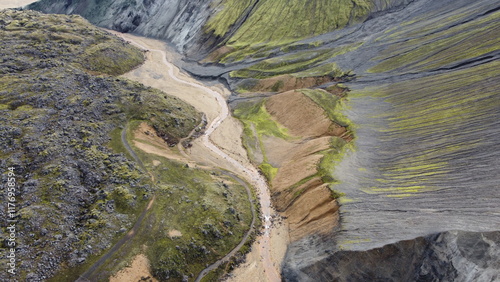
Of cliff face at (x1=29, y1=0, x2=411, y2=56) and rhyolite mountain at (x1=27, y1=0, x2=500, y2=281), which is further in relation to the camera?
cliff face at (x1=29, y1=0, x2=411, y2=56)

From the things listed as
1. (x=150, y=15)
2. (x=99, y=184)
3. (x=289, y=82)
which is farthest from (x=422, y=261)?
(x=150, y=15)

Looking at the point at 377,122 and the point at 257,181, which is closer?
the point at 257,181

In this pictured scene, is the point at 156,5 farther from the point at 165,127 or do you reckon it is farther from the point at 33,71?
the point at 165,127

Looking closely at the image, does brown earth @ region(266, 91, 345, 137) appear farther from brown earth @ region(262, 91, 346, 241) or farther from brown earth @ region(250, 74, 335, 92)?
brown earth @ region(250, 74, 335, 92)

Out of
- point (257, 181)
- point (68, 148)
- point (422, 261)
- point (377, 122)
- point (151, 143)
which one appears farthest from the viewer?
point (377, 122)

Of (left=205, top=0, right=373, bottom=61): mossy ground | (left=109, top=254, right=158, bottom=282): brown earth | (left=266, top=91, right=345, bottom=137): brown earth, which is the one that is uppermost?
(left=205, top=0, right=373, bottom=61): mossy ground

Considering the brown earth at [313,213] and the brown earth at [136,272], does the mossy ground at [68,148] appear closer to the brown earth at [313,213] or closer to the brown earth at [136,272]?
the brown earth at [136,272]

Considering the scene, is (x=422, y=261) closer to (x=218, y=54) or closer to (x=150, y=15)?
(x=218, y=54)

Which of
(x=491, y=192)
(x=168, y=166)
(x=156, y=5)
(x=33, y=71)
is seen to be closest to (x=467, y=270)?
(x=491, y=192)

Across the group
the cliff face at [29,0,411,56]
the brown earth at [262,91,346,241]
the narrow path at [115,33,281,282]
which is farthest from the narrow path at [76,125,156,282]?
the cliff face at [29,0,411,56]

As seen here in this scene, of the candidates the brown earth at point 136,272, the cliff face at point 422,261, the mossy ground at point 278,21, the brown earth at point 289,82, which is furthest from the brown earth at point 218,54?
the cliff face at point 422,261
